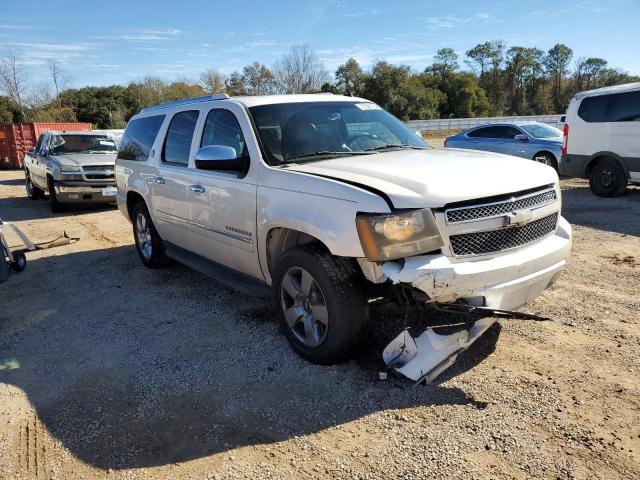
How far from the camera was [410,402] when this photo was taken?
3.07 meters

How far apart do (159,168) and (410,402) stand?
3.79 meters

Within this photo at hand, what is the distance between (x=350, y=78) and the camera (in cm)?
5847

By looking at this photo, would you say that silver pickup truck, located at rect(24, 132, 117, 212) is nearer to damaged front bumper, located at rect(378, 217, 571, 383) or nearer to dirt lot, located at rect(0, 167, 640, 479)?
dirt lot, located at rect(0, 167, 640, 479)

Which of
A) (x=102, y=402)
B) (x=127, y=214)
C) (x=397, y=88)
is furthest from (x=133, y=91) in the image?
(x=102, y=402)

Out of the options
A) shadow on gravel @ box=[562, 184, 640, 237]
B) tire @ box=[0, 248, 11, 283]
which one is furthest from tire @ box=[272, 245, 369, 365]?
shadow on gravel @ box=[562, 184, 640, 237]

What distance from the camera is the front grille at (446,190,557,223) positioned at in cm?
303

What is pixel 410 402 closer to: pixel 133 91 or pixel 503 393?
pixel 503 393

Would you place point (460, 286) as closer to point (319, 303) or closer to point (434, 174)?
point (434, 174)

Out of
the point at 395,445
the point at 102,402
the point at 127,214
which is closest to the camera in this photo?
the point at 395,445

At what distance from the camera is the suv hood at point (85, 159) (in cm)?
1129

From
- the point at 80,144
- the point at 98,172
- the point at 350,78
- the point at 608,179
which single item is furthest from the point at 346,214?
the point at 350,78

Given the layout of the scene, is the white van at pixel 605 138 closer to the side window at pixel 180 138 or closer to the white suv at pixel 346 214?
the white suv at pixel 346 214

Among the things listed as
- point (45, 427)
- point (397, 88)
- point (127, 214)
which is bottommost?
point (45, 427)

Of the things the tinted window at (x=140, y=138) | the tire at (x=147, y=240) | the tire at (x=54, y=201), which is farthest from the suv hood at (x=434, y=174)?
the tire at (x=54, y=201)
